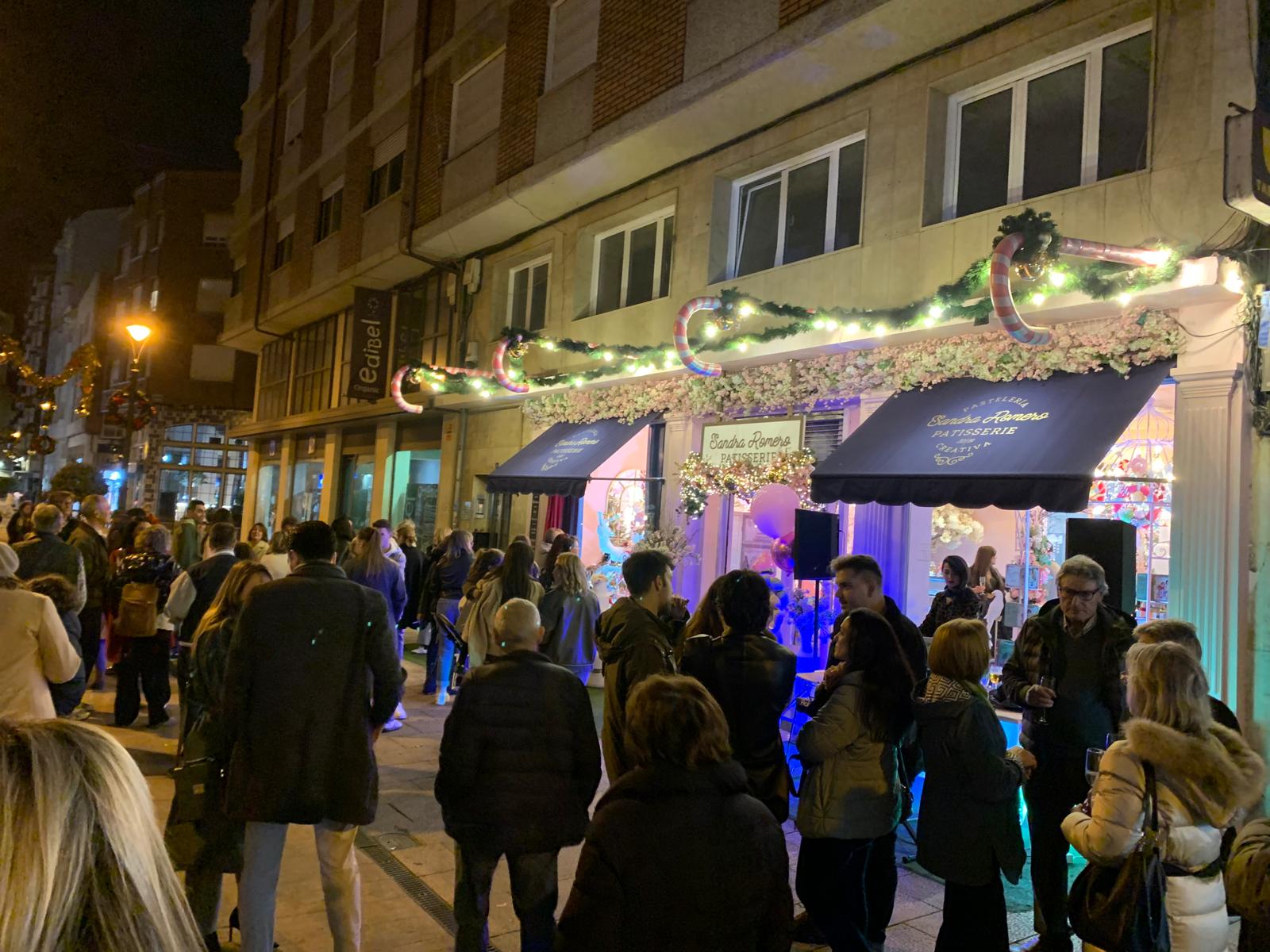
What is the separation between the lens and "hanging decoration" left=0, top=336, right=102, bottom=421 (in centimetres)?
1394

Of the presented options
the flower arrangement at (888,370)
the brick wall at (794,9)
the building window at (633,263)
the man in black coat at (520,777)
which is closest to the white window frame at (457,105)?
the building window at (633,263)

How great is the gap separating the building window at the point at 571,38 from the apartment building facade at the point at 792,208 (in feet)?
0.17

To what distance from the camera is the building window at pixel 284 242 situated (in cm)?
2314

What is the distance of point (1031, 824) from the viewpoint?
16.3 feet

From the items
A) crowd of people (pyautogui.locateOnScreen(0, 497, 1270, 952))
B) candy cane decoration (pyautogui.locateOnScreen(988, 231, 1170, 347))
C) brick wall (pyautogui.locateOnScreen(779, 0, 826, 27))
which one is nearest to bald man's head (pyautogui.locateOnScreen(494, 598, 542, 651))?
crowd of people (pyautogui.locateOnScreen(0, 497, 1270, 952))

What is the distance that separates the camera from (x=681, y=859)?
7.89ft

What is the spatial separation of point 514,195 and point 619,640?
1068 cm

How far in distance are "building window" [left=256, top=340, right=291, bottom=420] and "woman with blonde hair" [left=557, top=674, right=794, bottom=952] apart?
2410cm

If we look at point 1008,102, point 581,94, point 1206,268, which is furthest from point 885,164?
point 581,94

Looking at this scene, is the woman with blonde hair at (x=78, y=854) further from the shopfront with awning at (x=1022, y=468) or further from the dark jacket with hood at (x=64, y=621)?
the shopfront with awning at (x=1022, y=468)

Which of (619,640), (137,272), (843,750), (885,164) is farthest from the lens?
(137,272)

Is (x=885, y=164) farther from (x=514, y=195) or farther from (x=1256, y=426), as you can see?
(x=514, y=195)

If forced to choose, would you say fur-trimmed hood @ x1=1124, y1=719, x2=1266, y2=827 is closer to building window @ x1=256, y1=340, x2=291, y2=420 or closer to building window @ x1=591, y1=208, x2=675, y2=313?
building window @ x1=591, y1=208, x2=675, y2=313

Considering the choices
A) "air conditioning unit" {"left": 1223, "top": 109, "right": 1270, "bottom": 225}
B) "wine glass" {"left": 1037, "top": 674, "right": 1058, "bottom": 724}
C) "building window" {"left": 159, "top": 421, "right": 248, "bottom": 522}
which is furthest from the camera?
"building window" {"left": 159, "top": 421, "right": 248, "bottom": 522}
